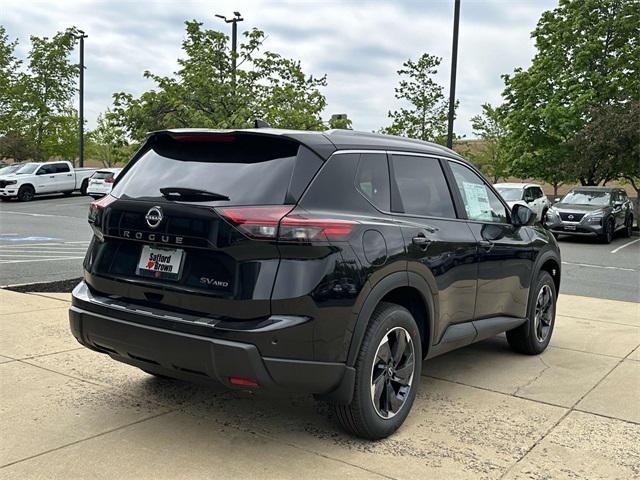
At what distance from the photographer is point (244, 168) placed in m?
3.65

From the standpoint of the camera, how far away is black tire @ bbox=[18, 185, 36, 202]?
30766mm

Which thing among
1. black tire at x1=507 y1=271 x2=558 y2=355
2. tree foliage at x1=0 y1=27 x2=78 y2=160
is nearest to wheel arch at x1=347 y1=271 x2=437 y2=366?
black tire at x1=507 y1=271 x2=558 y2=355

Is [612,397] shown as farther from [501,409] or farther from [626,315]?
[626,315]

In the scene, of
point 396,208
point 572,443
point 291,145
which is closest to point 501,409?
point 572,443

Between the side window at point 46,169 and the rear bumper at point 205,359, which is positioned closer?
the rear bumper at point 205,359

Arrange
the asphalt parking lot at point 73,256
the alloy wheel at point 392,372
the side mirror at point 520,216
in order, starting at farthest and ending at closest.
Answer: the asphalt parking lot at point 73,256 → the side mirror at point 520,216 → the alloy wheel at point 392,372

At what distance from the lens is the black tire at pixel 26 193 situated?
3077 cm

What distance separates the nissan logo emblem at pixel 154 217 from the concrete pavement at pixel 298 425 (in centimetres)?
124

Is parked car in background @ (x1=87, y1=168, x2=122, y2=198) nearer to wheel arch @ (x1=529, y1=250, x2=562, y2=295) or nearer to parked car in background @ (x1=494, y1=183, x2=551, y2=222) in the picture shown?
parked car in background @ (x1=494, y1=183, x2=551, y2=222)

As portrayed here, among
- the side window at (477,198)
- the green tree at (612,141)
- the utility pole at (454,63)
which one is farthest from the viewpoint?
the green tree at (612,141)

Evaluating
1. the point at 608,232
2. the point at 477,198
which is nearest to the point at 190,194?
the point at 477,198

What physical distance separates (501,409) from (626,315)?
4.32 meters

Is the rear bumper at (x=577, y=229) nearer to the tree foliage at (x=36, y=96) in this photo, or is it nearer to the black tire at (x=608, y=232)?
the black tire at (x=608, y=232)

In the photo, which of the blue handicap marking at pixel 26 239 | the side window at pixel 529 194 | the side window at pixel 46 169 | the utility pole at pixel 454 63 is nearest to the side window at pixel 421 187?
the blue handicap marking at pixel 26 239
